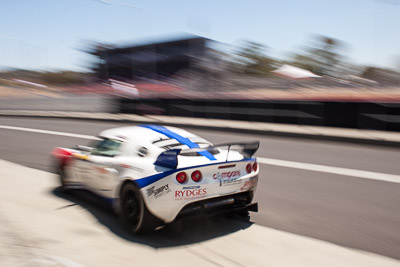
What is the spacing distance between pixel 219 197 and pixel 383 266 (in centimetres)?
191

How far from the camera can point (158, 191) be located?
4.66 metres

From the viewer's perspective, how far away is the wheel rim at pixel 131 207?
16.3 ft

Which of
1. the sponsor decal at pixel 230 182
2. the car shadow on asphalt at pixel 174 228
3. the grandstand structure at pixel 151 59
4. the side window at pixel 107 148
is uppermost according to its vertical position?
the grandstand structure at pixel 151 59

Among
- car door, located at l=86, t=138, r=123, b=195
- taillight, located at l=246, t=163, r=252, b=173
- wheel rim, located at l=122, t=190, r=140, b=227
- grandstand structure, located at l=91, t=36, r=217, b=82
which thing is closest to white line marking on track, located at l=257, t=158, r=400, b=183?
taillight, located at l=246, t=163, r=252, b=173

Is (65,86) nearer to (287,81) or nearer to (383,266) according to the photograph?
(287,81)

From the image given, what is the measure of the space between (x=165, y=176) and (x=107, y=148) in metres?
1.52

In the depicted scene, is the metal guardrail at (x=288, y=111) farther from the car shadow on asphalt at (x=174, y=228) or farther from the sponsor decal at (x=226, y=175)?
the sponsor decal at (x=226, y=175)

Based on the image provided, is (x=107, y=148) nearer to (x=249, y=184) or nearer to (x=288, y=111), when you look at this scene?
(x=249, y=184)

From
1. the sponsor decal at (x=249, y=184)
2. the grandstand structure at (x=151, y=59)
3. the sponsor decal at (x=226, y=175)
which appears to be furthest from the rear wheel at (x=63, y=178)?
the grandstand structure at (x=151, y=59)

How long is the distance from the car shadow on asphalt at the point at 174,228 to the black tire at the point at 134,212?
129mm

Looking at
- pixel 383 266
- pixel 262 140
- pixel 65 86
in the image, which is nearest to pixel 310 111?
pixel 262 140

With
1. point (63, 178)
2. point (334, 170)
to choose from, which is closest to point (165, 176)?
point (63, 178)

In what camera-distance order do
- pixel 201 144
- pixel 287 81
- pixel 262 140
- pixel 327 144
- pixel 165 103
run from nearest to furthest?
pixel 201 144 → pixel 327 144 → pixel 262 140 → pixel 165 103 → pixel 287 81

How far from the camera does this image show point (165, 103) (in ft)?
65.9
